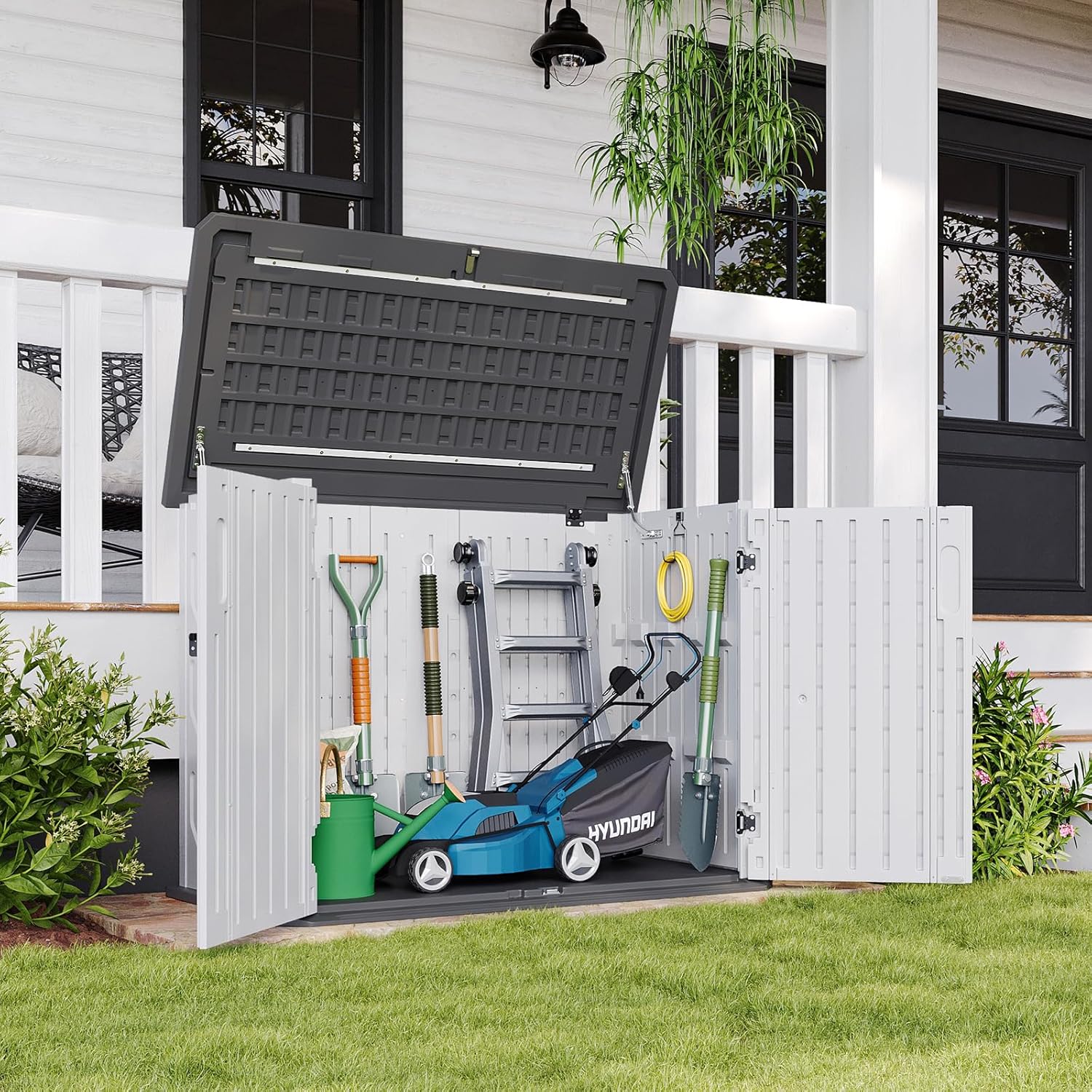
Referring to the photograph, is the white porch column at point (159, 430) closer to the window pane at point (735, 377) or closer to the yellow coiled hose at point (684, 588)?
the yellow coiled hose at point (684, 588)

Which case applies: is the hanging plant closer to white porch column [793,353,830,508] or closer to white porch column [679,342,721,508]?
white porch column [679,342,721,508]

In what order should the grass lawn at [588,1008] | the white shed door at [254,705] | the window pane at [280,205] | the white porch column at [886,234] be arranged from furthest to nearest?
the window pane at [280,205], the white porch column at [886,234], the white shed door at [254,705], the grass lawn at [588,1008]

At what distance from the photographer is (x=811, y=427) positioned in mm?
4957

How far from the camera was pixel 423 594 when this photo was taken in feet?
14.0

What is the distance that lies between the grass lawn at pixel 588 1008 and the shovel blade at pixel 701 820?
40 cm

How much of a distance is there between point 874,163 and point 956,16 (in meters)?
2.64

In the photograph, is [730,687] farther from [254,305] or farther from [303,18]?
[303,18]

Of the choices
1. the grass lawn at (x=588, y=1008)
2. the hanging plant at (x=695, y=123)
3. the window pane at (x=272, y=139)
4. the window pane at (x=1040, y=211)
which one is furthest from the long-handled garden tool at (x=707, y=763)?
the window pane at (x=1040, y=211)

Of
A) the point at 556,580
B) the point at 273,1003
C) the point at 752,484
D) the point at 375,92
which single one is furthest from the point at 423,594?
the point at 375,92

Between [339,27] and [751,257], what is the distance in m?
2.10

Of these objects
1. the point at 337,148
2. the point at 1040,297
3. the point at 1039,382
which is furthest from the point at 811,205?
the point at 337,148

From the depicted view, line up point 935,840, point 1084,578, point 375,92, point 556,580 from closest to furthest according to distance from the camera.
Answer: point 935,840 < point 556,580 < point 375,92 < point 1084,578

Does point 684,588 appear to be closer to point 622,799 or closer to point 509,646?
point 509,646

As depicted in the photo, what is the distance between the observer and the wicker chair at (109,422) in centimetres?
507
